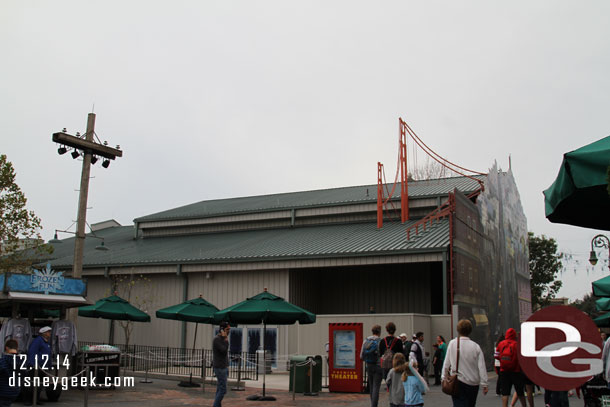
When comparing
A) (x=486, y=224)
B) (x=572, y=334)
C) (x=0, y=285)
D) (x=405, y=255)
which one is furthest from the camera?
(x=486, y=224)

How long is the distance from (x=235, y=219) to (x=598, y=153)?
3287cm

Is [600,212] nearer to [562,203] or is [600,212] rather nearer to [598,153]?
[562,203]

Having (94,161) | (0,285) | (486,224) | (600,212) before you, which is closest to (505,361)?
(600,212)

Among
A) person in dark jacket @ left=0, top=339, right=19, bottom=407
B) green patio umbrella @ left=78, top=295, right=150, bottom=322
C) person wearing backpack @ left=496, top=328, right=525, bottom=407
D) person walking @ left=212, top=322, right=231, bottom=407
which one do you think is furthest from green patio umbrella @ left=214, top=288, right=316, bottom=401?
person in dark jacket @ left=0, top=339, right=19, bottom=407

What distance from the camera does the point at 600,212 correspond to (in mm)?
5398

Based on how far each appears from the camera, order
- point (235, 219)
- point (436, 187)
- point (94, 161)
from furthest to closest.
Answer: point (235, 219), point (436, 187), point (94, 161)

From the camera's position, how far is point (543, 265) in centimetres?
5319

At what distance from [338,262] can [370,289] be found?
174 inches

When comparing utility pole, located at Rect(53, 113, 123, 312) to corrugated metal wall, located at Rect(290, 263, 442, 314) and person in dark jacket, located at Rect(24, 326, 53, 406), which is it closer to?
person in dark jacket, located at Rect(24, 326, 53, 406)

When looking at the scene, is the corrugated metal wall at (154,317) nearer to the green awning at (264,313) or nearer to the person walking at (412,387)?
the green awning at (264,313)

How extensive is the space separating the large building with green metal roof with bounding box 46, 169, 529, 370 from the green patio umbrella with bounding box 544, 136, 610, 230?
1865 centimetres

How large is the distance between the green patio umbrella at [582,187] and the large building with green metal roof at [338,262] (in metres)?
18.7

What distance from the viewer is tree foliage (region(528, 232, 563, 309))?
52.9 metres

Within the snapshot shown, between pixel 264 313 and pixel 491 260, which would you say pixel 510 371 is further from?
pixel 491 260
